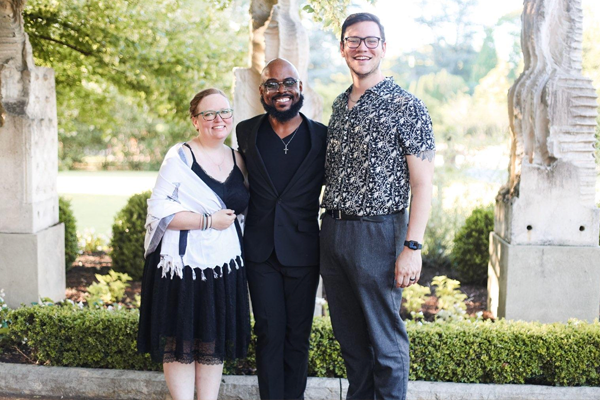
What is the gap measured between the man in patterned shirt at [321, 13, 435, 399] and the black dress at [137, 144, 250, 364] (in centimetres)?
51

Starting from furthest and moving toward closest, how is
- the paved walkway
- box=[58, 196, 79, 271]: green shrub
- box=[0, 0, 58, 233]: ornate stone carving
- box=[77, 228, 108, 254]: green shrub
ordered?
box=[77, 228, 108, 254]: green shrub, box=[58, 196, 79, 271]: green shrub, box=[0, 0, 58, 233]: ornate stone carving, the paved walkway

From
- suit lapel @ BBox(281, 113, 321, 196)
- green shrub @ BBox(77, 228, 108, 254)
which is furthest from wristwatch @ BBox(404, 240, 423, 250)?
green shrub @ BBox(77, 228, 108, 254)

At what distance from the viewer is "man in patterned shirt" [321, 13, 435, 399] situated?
2.85m

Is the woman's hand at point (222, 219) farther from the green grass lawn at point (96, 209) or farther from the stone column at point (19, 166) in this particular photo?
the green grass lawn at point (96, 209)

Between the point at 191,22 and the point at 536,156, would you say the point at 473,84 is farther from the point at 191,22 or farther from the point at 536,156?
the point at 536,156

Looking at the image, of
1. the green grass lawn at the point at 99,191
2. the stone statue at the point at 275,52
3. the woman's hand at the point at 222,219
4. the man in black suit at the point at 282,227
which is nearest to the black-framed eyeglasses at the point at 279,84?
the man in black suit at the point at 282,227

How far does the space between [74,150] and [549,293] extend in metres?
26.5

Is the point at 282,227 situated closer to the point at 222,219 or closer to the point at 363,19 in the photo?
the point at 222,219

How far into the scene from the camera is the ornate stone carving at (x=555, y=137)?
14.9 ft

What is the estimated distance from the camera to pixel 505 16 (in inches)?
1118

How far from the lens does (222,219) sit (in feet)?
10.1

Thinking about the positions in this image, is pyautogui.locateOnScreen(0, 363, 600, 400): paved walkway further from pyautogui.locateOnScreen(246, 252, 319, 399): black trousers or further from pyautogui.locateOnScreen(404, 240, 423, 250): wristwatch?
pyautogui.locateOnScreen(404, 240, 423, 250): wristwatch

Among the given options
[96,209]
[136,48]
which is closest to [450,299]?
[136,48]

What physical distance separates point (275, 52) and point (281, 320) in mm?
2249
